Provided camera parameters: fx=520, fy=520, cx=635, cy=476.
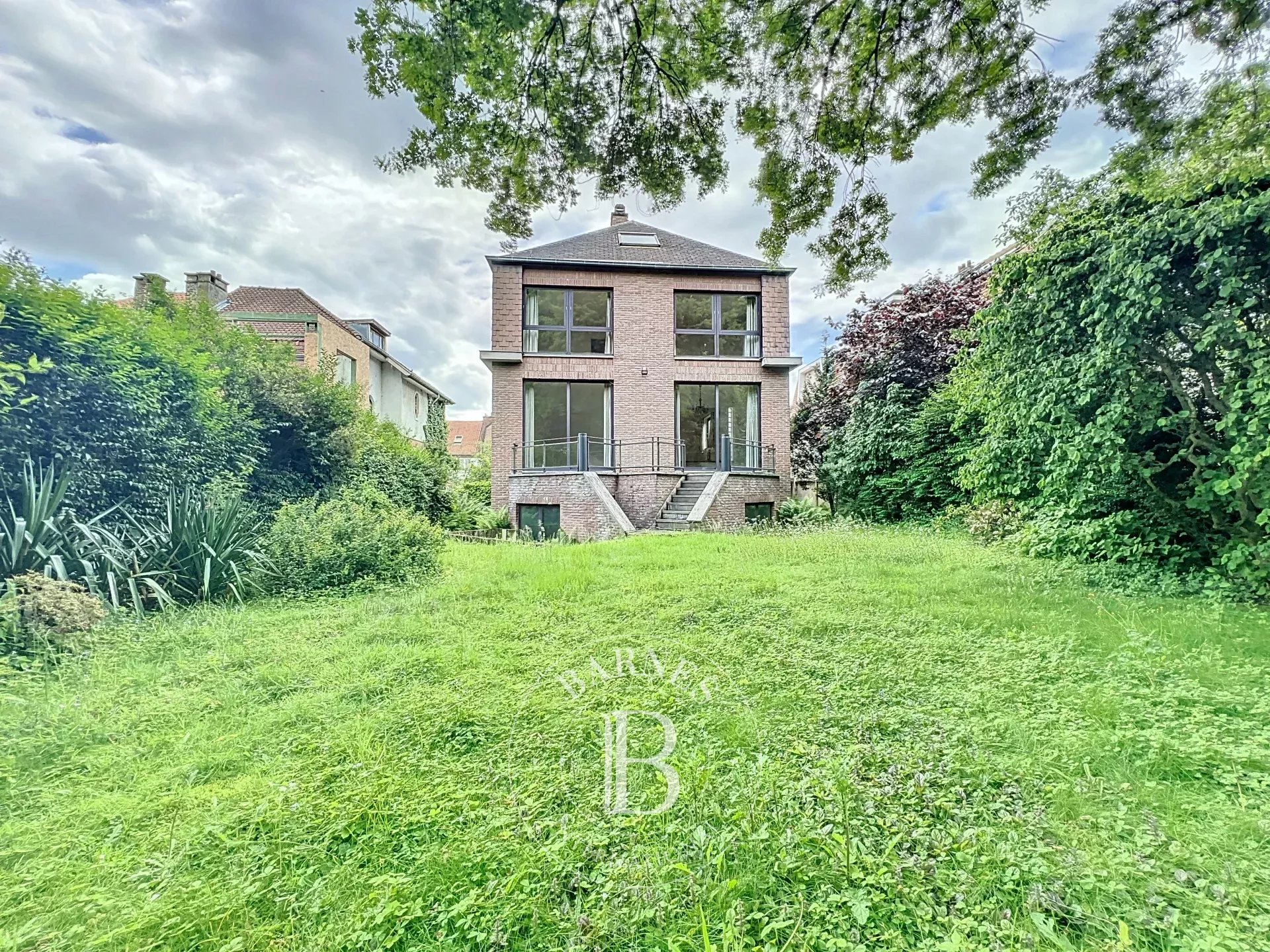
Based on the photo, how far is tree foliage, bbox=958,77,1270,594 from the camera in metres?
3.70

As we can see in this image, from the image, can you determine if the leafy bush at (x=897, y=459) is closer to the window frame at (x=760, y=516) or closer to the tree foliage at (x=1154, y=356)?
the window frame at (x=760, y=516)

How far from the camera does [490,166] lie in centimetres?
399

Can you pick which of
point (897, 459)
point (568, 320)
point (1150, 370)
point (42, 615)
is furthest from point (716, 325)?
point (42, 615)

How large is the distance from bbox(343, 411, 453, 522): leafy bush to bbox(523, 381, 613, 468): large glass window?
2285 millimetres

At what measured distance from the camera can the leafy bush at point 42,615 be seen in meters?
3.39

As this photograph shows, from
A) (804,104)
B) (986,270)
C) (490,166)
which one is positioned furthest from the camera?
(986,270)

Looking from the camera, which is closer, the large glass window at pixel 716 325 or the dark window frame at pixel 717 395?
the dark window frame at pixel 717 395

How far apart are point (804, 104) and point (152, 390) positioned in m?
7.14

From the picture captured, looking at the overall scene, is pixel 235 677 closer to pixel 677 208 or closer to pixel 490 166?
pixel 490 166

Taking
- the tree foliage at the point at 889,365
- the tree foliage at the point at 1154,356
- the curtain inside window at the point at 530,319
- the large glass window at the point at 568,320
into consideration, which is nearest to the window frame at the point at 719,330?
the large glass window at the point at 568,320

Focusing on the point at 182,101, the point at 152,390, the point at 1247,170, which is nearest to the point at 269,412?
the point at 152,390

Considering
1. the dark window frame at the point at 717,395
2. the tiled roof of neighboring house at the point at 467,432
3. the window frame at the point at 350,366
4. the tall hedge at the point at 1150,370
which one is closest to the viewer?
the tall hedge at the point at 1150,370

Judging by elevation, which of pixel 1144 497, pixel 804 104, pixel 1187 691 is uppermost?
pixel 804 104

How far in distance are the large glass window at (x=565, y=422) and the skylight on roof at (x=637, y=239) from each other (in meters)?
4.41
